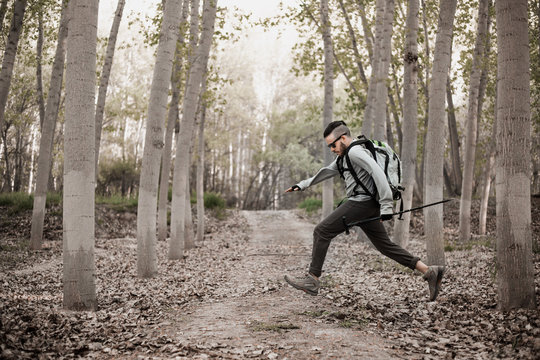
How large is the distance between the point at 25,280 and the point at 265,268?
15.6ft

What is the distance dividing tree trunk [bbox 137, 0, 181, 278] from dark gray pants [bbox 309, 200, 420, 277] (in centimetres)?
426

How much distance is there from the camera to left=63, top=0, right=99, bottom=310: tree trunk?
19.5 feet

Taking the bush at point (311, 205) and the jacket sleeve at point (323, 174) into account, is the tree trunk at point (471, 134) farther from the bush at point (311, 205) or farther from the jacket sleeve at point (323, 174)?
the bush at point (311, 205)

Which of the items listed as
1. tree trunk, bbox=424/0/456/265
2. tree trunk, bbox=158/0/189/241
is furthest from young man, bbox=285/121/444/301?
tree trunk, bbox=158/0/189/241

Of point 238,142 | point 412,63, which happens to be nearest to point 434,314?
point 412,63

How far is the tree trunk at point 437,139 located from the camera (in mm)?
7887

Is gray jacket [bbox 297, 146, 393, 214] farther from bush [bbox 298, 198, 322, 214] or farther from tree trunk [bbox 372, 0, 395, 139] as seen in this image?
bush [bbox 298, 198, 322, 214]

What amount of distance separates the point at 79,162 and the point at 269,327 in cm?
326

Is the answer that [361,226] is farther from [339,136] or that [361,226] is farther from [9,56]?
[9,56]

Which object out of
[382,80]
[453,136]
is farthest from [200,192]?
[453,136]

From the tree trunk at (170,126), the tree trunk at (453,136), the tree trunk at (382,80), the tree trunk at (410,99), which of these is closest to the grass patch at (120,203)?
the tree trunk at (170,126)

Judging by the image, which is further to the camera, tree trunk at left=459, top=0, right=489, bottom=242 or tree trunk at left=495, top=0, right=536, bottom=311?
tree trunk at left=459, top=0, right=489, bottom=242

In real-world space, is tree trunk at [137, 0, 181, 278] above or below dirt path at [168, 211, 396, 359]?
above

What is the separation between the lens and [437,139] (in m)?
7.92
